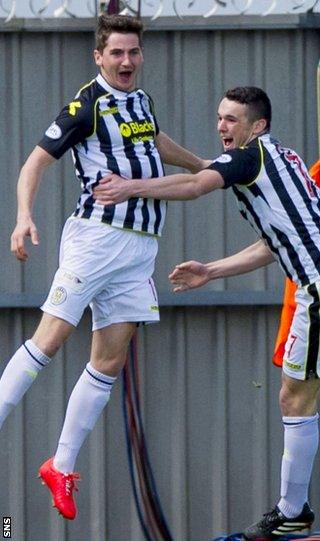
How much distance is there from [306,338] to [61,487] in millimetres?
1083

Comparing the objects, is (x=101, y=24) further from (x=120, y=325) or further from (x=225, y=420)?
(x=225, y=420)

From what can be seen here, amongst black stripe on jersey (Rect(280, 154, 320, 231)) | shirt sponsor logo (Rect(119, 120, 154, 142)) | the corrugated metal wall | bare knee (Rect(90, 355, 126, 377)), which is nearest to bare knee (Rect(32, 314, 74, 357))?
bare knee (Rect(90, 355, 126, 377))

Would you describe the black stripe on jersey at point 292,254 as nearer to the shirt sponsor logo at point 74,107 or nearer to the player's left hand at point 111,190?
the player's left hand at point 111,190

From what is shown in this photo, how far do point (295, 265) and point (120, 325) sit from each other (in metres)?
0.71

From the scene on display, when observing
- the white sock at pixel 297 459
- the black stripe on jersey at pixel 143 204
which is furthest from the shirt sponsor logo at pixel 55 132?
the white sock at pixel 297 459

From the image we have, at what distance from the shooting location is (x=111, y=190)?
583cm

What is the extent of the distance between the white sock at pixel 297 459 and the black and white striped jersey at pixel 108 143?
0.94m

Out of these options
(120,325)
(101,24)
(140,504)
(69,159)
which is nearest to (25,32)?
(69,159)

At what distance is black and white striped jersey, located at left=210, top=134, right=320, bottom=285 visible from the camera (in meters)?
5.84

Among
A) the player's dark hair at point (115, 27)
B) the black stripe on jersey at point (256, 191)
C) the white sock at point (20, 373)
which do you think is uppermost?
the player's dark hair at point (115, 27)

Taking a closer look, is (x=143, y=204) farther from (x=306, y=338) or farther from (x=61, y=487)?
(x=61, y=487)

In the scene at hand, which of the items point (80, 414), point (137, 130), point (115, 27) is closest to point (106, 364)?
point (80, 414)

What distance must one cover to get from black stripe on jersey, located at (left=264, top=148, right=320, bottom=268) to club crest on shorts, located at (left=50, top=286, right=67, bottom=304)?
88 centimetres

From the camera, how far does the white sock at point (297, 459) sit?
6.05 metres
